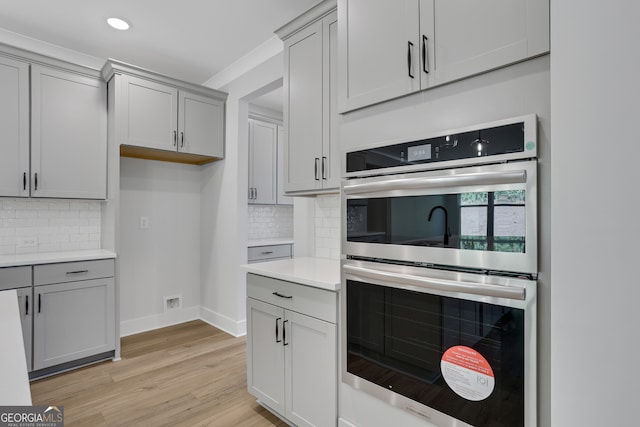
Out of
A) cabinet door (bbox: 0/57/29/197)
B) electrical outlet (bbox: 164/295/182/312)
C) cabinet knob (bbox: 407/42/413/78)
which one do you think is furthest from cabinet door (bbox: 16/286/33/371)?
cabinet knob (bbox: 407/42/413/78)

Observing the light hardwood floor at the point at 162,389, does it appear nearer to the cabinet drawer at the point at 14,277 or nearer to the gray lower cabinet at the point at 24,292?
the gray lower cabinet at the point at 24,292

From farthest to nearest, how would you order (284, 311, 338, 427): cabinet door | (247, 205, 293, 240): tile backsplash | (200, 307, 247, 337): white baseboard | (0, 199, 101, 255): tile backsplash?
(247, 205, 293, 240): tile backsplash, (200, 307, 247, 337): white baseboard, (0, 199, 101, 255): tile backsplash, (284, 311, 338, 427): cabinet door

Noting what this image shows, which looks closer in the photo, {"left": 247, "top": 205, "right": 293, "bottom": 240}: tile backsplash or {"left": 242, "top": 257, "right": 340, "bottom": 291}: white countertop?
{"left": 242, "top": 257, "right": 340, "bottom": 291}: white countertop

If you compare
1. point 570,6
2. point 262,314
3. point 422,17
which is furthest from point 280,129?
point 570,6

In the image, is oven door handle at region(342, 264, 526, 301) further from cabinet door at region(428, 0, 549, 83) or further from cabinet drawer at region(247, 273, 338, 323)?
cabinet door at region(428, 0, 549, 83)

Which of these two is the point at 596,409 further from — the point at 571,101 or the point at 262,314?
the point at 262,314

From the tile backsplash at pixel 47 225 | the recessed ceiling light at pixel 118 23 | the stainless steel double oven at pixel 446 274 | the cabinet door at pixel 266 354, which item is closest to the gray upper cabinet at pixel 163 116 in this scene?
→ the recessed ceiling light at pixel 118 23

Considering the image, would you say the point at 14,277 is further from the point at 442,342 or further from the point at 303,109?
the point at 442,342

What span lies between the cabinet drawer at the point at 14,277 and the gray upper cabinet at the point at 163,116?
4.08 ft

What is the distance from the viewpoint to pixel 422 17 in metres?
1.35

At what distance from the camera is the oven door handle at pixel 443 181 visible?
1.08 m

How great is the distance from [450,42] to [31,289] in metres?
3.23

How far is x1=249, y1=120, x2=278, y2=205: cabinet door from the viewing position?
4188 millimetres

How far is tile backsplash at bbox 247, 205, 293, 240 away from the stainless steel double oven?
10.2 feet
